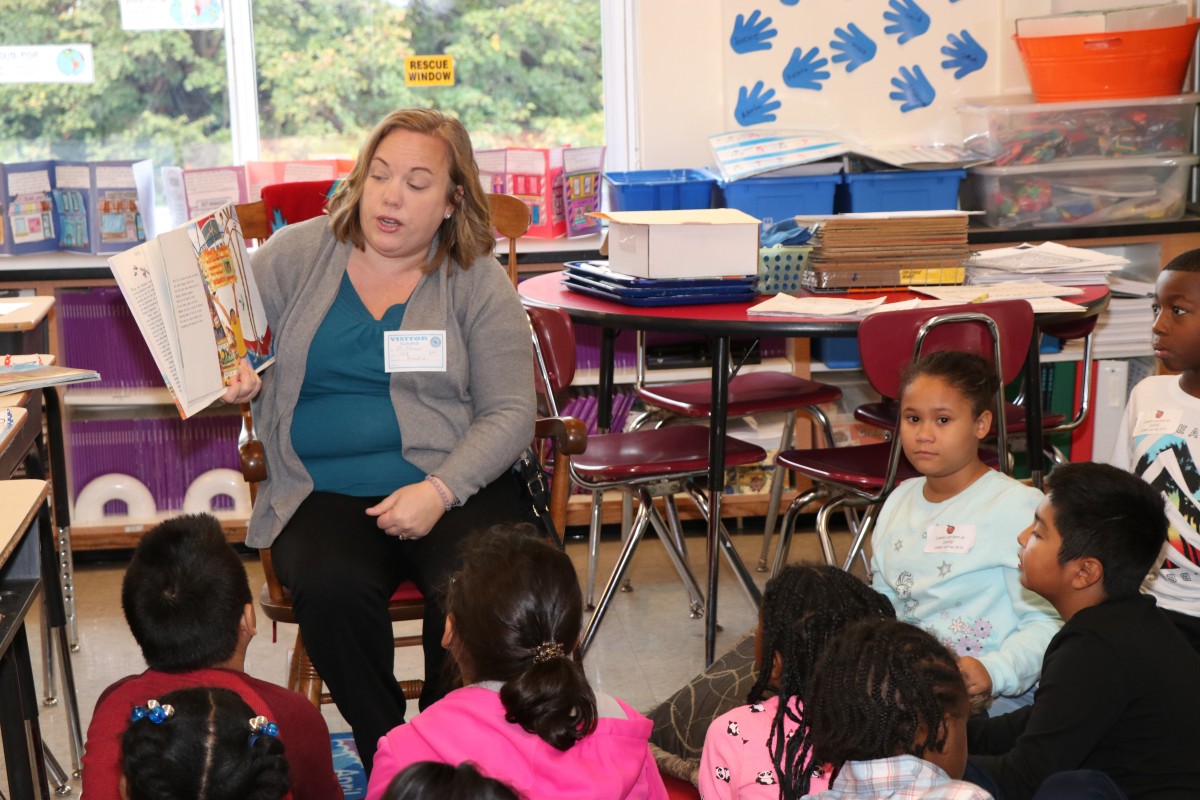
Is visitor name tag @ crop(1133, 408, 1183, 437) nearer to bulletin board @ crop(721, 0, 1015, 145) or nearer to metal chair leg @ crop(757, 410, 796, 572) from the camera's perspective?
metal chair leg @ crop(757, 410, 796, 572)

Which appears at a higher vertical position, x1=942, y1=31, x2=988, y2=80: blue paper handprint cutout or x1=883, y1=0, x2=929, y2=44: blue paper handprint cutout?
x1=883, y1=0, x2=929, y2=44: blue paper handprint cutout

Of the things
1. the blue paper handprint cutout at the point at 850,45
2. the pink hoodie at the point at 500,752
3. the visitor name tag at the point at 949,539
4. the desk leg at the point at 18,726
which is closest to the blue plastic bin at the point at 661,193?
the blue paper handprint cutout at the point at 850,45

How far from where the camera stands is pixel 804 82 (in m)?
4.11

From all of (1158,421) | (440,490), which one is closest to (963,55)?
(1158,421)

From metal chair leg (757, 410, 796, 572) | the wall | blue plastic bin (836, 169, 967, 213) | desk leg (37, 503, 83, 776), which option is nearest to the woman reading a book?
desk leg (37, 503, 83, 776)

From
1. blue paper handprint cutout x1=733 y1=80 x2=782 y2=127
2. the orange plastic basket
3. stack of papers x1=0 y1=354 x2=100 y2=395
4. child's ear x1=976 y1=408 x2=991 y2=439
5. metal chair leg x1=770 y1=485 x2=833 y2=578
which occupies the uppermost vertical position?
the orange plastic basket

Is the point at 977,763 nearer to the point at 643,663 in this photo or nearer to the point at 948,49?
the point at 643,663

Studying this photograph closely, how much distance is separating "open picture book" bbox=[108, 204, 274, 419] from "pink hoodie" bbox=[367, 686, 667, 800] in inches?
27.1

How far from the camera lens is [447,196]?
240cm

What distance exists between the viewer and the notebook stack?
2.69m

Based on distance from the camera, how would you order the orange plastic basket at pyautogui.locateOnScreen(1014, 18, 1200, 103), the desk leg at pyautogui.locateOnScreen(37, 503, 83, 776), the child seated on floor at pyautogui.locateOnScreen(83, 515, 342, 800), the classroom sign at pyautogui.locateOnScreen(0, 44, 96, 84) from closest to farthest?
the child seated on floor at pyautogui.locateOnScreen(83, 515, 342, 800) → the desk leg at pyautogui.locateOnScreen(37, 503, 83, 776) → the orange plastic basket at pyautogui.locateOnScreen(1014, 18, 1200, 103) → the classroom sign at pyautogui.locateOnScreen(0, 44, 96, 84)

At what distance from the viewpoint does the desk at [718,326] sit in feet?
8.18

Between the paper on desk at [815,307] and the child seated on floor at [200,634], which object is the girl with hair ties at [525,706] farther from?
the paper on desk at [815,307]

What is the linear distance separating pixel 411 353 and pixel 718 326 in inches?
23.5
